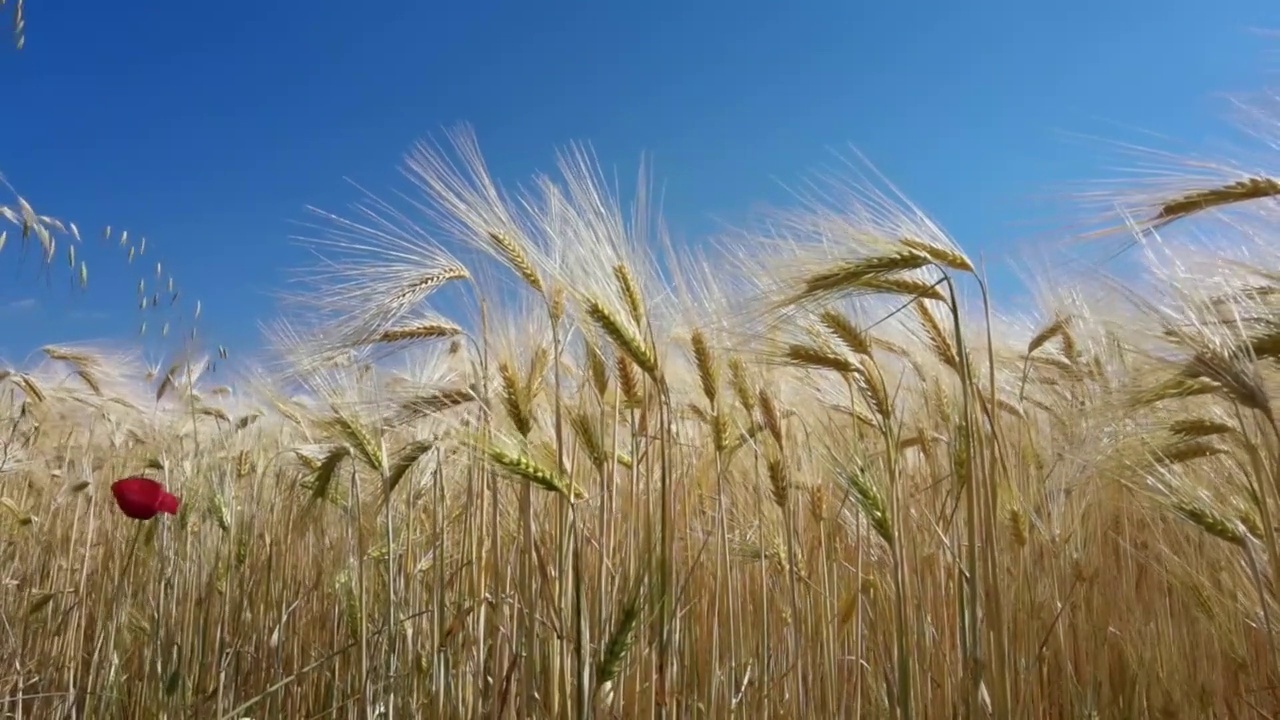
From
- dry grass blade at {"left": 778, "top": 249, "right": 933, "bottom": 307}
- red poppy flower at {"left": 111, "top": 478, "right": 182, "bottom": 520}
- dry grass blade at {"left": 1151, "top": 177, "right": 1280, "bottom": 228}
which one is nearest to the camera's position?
dry grass blade at {"left": 1151, "top": 177, "right": 1280, "bottom": 228}


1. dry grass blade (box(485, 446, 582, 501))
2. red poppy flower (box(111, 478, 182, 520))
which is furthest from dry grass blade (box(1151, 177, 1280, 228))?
red poppy flower (box(111, 478, 182, 520))

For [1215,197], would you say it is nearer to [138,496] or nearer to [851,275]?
[851,275]

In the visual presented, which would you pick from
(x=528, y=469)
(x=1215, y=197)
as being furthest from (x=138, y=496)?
(x=1215, y=197)

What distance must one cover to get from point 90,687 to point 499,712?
4.68 ft

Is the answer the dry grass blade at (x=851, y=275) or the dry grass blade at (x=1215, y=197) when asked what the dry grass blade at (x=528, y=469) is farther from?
the dry grass blade at (x=1215, y=197)

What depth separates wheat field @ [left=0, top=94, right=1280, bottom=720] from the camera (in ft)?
4.83

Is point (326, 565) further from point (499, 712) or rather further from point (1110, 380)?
point (1110, 380)

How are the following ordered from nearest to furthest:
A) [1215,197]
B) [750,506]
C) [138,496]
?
[1215,197]
[138,496]
[750,506]

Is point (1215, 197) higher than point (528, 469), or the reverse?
point (1215, 197)

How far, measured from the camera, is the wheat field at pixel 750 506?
1.47 meters

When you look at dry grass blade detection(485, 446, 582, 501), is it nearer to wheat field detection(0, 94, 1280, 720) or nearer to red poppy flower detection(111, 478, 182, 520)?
wheat field detection(0, 94, 1280, 720)

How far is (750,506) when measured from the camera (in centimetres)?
264

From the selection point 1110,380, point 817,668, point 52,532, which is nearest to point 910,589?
point 817,668

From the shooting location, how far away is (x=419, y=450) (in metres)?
2.01
